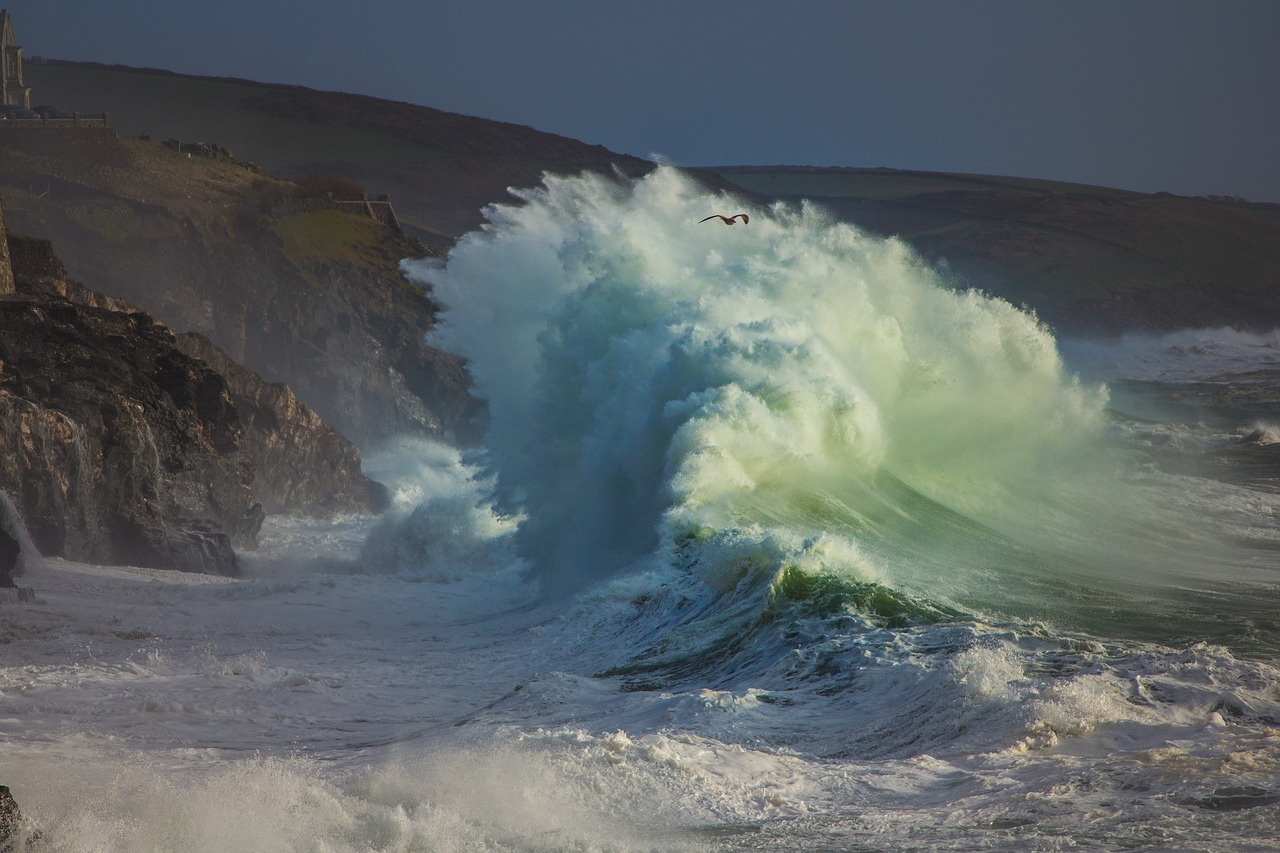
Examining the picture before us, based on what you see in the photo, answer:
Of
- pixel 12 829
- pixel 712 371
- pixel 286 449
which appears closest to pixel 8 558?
pixel 712 371

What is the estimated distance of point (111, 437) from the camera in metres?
18.1

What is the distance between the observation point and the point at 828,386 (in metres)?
17.5

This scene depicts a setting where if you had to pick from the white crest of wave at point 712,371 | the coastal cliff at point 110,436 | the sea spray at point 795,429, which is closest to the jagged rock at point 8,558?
the coastal cliff at point 110,436

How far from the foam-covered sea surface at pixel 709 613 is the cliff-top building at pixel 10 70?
3249 centimetres

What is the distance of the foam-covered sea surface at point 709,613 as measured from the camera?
670cm

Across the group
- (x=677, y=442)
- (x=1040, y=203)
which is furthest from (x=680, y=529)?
(x=1040, y=203)

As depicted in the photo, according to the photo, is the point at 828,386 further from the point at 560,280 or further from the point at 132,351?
the point at 132,351

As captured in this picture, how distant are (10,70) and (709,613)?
5014 cm

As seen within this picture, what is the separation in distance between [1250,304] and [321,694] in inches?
3224

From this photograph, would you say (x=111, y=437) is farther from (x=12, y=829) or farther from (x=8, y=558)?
(x=12, y=829)

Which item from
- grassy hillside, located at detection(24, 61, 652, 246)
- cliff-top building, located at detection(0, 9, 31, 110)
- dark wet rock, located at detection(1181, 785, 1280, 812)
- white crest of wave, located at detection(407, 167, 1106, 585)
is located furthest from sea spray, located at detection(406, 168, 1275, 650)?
grassy hillside, located at detection(24, 61, 652, 246)

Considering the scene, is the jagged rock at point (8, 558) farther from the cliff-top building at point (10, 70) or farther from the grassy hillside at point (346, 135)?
the grassy hillside at point (346, 135)

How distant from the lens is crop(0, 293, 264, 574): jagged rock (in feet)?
55.3

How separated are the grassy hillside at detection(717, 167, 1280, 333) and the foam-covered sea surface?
5589cm
